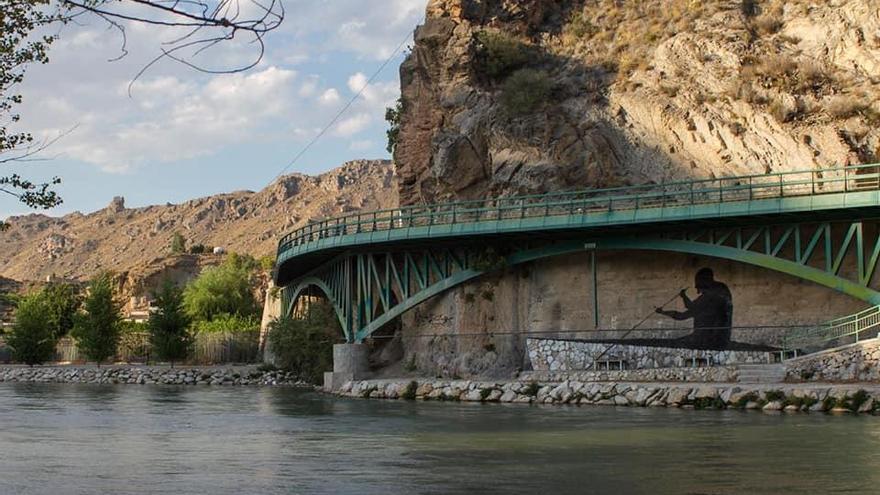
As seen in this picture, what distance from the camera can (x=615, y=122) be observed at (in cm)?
5566

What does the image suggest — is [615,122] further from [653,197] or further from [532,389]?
[532,389]

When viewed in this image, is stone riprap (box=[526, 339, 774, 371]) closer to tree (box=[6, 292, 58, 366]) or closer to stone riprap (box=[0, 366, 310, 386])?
stone riprap (box=[0, 366, 310, 386])

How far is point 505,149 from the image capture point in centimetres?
5578

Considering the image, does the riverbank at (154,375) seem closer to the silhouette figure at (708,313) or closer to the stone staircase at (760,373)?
the silhouette figure at (708,313)

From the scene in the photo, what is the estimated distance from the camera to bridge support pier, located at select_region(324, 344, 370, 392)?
5328 centimetres

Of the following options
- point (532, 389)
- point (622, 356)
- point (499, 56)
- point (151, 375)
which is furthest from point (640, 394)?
point (151, 375)

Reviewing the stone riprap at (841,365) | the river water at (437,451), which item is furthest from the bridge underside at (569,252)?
the river water at (437,451)

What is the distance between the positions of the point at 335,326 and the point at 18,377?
29.9 meters

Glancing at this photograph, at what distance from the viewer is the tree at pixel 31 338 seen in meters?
86.6

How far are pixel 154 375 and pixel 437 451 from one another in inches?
1977

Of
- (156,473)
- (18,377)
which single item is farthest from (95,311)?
(156,473)

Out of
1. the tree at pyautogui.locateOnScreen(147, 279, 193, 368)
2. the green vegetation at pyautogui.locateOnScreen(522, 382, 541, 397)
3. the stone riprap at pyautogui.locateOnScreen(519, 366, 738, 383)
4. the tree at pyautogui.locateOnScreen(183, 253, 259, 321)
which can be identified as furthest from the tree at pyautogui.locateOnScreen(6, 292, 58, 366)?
the green vegetation at pyautogui.locateOnScreen(522, 382, 541, 397)

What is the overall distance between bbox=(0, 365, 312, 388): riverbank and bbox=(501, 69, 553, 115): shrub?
62.3ft

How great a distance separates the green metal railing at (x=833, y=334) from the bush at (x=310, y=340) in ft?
80.3
